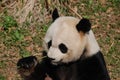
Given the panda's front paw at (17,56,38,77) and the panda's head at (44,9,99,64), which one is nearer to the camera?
the panda's head at (44,9,99,64)

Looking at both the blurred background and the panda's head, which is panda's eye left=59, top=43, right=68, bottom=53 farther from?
the blurred background

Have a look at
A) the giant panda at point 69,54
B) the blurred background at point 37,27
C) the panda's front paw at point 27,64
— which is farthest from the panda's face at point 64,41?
the blurred background at point 37,27

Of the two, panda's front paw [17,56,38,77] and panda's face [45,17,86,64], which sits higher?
panda's face [45,17,86,64]

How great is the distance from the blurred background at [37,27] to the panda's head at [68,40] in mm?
1608

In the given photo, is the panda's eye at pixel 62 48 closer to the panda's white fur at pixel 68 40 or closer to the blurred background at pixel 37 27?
the panda's white fur at pixel 68 40

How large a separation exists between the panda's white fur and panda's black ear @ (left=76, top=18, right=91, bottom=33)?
0.06 metres

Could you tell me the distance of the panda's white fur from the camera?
5551mm

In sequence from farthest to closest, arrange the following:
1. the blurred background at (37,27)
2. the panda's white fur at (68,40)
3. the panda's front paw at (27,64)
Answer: the blurred background at (37,27) < the panda's front paw at (27,64) < the panda's white fur at (68,40)

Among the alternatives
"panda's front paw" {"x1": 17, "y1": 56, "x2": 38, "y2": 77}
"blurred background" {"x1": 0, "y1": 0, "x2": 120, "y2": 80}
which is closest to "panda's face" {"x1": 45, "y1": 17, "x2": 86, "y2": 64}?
"panda's front paw" {"x1": 17, "y1": 56, "x2": 38, "y2": 77}

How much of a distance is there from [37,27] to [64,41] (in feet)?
8.54

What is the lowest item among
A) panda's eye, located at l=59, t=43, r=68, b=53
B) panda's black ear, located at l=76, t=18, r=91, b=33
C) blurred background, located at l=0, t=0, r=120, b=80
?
blurred background, located at l=0, t=0, r=120, b=80

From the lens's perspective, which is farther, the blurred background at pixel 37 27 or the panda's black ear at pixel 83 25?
the blurred background at pixel 37 27

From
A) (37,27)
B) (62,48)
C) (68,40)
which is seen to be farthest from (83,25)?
(37,27)

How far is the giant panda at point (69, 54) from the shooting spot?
5.58 metres
